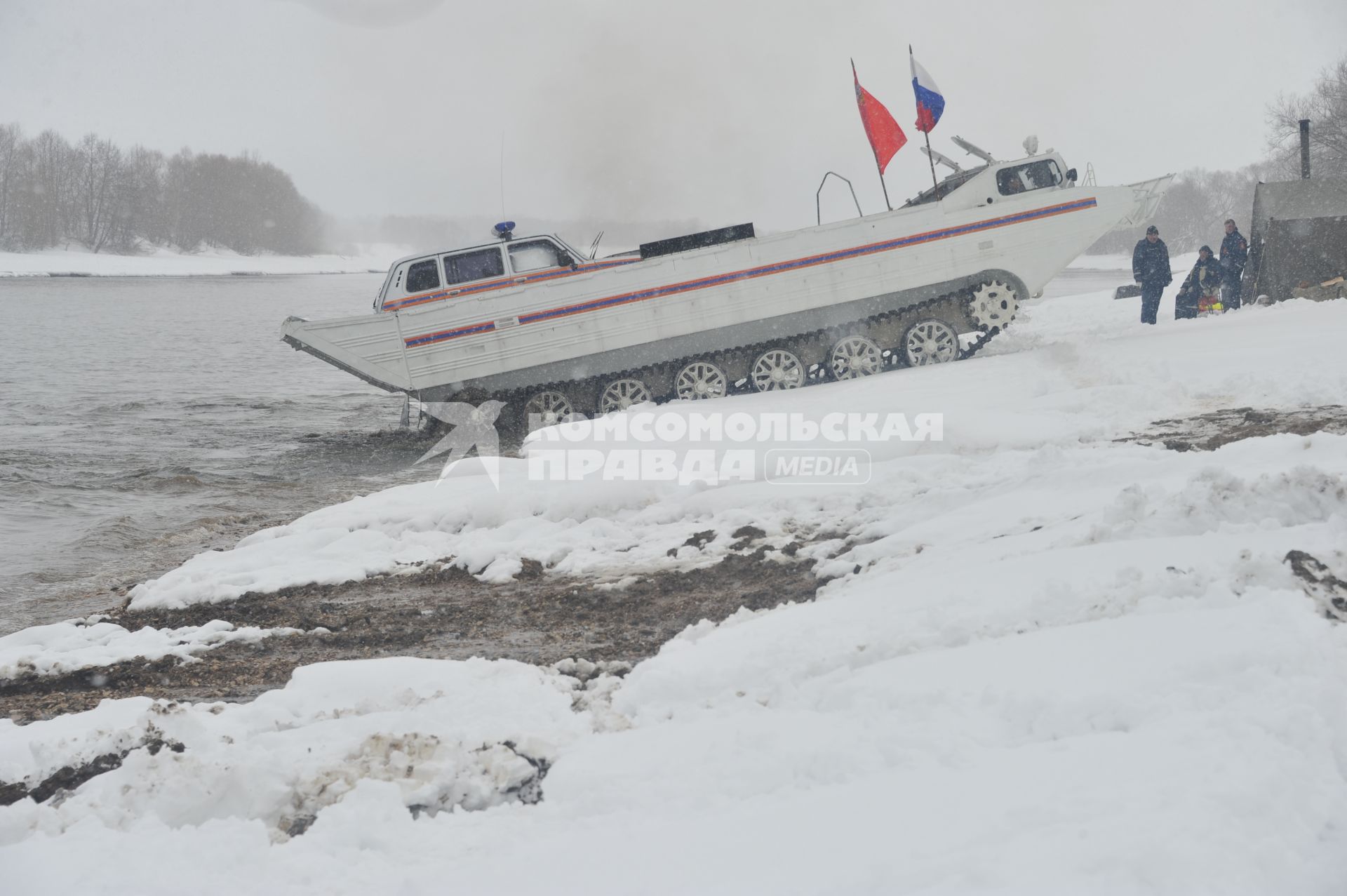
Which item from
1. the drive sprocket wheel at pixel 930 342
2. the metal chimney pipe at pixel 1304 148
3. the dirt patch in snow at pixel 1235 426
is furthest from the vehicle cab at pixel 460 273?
the metal chimney pipe at pixel 1304 148

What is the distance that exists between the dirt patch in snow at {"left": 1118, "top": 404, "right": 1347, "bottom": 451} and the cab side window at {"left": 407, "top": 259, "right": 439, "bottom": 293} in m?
8.69

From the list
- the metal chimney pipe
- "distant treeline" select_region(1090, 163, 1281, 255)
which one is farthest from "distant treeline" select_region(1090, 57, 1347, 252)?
the metal chimney pipe

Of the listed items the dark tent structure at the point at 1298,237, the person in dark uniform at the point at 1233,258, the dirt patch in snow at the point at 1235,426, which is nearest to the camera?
the dirt patch in snow at the point at 1235,426

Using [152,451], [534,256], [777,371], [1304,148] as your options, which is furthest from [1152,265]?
[152,451]

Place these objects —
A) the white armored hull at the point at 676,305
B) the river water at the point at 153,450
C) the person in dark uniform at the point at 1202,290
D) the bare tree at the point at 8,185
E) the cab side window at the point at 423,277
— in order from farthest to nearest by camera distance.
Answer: the bare tree at the point at 8,185 → the person in dark uniform at the point at 1202,290 → the cab side window at the point at 423,277 → the white armored hull at the point at 676,305 → the river water at the point at 153,450

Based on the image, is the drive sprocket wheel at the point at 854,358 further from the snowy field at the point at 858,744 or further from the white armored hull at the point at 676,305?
the snowy field at the point at 858,744

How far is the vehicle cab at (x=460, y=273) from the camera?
12.1 m

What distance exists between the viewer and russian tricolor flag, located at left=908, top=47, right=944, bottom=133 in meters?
13.2

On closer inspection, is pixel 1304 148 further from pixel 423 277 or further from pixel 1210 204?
pixel 1210 204

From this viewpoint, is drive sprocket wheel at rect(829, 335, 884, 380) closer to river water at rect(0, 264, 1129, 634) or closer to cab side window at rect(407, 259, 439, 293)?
cab side window at rect(407, 259, 439, 293)

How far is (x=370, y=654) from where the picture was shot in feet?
15.8

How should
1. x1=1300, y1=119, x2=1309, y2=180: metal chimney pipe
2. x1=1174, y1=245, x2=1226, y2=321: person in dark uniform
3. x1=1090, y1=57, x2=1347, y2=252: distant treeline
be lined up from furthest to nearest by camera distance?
x1=1090, y1=57, x2=1347, y2=252: distant treeline → x1=1300, y1=119, x2=1309, y2=180: metal chimney pipe → x1=1174, y1=245, x2=1226, y2=321: person in dark uniform

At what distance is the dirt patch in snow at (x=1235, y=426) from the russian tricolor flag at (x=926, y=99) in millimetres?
7014

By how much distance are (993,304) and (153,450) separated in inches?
482
